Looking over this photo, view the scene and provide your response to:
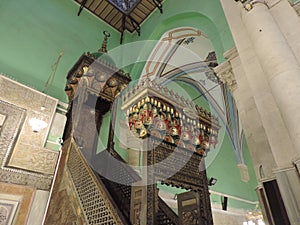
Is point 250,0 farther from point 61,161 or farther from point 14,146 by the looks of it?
point 14,146

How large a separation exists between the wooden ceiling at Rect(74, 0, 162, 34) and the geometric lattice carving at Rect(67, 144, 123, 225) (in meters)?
5.95

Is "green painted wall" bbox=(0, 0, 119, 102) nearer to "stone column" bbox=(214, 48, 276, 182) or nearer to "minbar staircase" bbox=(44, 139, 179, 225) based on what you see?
"minbar staircase" bbox=(44, 139, 179, 225)

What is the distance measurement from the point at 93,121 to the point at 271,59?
2.46m

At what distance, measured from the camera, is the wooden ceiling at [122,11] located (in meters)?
6.67

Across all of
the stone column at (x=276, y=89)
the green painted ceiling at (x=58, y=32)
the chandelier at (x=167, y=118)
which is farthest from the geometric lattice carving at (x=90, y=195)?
the green painted ceiling at (x=58, y=32)

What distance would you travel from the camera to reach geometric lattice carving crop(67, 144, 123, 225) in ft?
5.16

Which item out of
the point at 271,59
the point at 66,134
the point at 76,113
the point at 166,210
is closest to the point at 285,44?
the point at 271,59

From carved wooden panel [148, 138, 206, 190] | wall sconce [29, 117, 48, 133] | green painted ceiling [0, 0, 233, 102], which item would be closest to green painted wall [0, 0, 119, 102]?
green painted ceiling [0, 0, 233, 102]

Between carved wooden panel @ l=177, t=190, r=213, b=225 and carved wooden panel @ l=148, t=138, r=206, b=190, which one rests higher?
carved wooden panel @ l=148, t=138, r=206, b=190

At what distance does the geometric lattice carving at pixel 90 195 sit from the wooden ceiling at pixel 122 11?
5948 mm

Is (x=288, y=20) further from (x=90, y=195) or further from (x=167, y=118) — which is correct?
(x=90, y=195)

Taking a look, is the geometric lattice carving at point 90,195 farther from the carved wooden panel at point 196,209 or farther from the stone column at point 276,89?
the stone column at point 276,89

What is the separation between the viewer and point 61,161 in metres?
2.55

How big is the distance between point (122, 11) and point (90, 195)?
6.40 m
